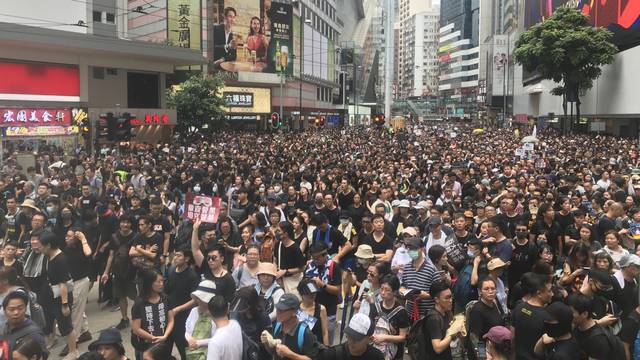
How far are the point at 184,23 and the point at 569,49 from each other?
32.6 meters

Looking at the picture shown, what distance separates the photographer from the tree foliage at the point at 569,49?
4149 cm

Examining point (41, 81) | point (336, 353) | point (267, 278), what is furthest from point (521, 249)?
point (41, 81)

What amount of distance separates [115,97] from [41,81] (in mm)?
6161

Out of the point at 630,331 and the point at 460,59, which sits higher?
the point at 460,59

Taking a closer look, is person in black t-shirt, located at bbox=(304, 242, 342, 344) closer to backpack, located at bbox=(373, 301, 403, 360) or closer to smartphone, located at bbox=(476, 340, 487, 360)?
backpack, located at bbox=(373, 301, 403, 360)

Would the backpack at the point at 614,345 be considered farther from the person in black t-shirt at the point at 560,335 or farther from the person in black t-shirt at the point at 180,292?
the person in black t-shirt at the point at 180,292

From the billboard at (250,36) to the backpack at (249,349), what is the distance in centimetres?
5266

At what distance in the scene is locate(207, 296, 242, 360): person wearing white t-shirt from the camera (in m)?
4.30

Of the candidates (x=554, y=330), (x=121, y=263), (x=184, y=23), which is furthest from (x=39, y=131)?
(x=184, y=23)

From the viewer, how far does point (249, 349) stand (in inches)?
179

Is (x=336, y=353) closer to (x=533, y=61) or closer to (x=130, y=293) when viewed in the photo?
(x=130, y=293)

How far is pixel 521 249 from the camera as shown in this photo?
6.84m

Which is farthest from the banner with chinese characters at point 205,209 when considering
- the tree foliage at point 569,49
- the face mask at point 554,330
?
the tree foliage at point 569,49

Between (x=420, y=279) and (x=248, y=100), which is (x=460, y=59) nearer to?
(x=248, y=100)
